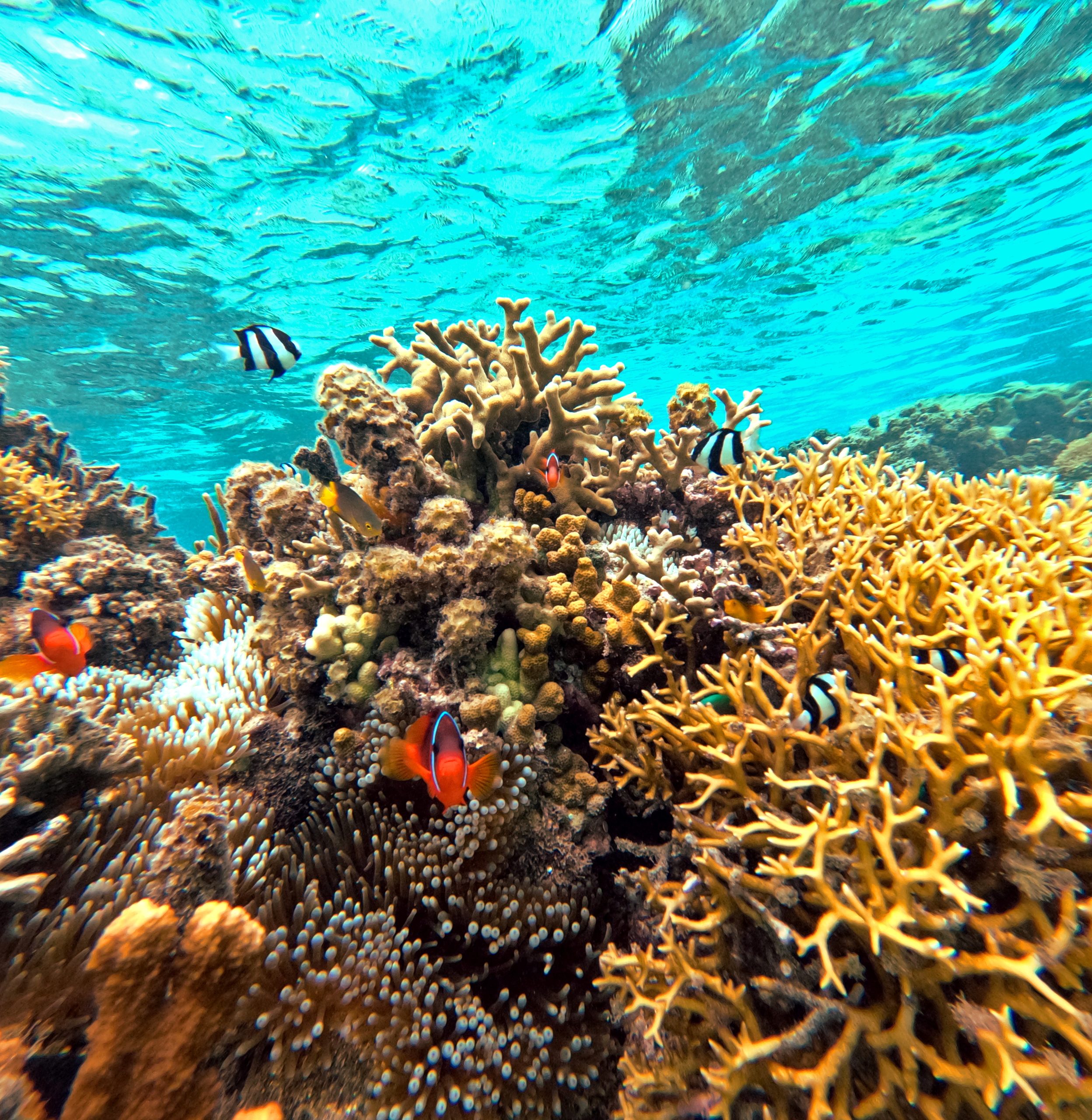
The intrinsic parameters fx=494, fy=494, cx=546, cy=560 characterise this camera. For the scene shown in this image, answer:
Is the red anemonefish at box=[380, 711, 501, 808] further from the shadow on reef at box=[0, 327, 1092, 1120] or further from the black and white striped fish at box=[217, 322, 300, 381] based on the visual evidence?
the black and white striped fish at box=[217, 322, 300, 381]

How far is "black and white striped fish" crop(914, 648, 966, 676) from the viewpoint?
2006mm

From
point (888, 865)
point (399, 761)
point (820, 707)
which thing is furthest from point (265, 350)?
point (888, 865)

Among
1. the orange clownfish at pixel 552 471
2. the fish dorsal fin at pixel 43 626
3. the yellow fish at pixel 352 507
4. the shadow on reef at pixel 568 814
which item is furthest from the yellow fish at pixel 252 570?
the orange clownfish at pixel 552 471

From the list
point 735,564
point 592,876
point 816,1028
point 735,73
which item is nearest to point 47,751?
point 592,876

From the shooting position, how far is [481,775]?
83.4 inches

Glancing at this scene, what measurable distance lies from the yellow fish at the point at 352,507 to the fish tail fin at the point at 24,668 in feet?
6.91

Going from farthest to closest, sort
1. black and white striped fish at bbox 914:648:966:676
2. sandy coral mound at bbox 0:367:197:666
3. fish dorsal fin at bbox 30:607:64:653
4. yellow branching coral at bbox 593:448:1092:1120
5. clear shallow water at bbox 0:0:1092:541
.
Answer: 1. clear shallow water at bbox 0:0:1092:541
2. sandy coral mound at bbox 0:367:197:666
3. fish dorsal fin at bbox 30:607:64:653
4. black and white striped fish at bbox 914:648:966:676
5. yellow branching coral at bbox 593:448:1092:1120

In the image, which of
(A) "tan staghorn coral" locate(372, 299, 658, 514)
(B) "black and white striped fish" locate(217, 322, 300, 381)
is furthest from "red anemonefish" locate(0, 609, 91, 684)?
(A) "tan staghorn coral" locate(372, 299, 658, 514)

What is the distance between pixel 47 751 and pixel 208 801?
92 centimetres

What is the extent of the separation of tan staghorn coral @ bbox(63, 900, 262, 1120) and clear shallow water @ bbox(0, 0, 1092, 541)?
12.8m

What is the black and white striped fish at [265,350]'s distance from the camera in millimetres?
3623

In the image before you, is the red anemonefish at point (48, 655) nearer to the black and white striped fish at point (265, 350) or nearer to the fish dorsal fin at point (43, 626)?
the fish dorsal fin at point (43, 626)

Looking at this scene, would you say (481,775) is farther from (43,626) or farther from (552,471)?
(43,626)

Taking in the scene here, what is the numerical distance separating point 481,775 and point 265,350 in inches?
134
